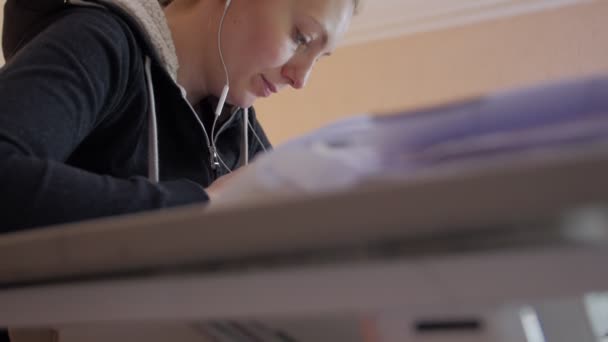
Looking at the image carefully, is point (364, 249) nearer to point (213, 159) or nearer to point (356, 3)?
point (213, 159)

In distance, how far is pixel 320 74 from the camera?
1.84 metres

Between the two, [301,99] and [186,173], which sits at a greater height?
[301,99]

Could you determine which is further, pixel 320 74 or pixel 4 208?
pixel 320 74

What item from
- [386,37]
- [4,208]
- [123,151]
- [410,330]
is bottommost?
[410,330]

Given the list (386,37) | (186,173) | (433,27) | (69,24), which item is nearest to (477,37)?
(433,27)

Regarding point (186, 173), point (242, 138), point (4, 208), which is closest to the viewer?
point (4, 208)

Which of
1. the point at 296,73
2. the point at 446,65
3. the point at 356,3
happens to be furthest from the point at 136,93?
the point at 446,65

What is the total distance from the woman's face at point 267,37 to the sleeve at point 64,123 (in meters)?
0.22

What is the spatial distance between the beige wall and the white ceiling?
0.02 m

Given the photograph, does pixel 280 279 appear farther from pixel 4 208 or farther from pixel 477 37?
pixel 477 37

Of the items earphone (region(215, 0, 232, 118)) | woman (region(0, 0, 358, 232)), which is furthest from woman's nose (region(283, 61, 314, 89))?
earphone (region(215, 0, 232, 118))

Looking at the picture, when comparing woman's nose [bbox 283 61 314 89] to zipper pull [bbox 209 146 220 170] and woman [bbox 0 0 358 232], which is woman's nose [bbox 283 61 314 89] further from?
zipper pull [bbox 209 146 220 170]

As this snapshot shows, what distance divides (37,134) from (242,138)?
1.79ft

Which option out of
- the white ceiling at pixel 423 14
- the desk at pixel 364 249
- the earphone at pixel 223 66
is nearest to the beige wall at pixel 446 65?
the white ceiling at pixel 423 14
